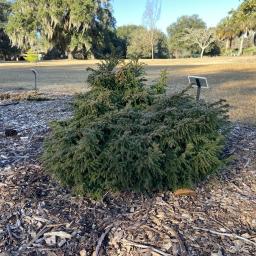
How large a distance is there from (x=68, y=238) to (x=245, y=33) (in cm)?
4733

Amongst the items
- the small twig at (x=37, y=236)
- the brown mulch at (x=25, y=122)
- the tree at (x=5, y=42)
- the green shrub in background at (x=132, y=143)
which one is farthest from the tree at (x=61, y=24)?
the small twig at (x=37, y=236)

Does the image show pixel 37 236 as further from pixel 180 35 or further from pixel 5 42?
pixel 180 35

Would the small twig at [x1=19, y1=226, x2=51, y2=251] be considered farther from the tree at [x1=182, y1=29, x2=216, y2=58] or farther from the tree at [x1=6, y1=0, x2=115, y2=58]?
the tree at [x1=182, y1=29, x2=216, y2=58]

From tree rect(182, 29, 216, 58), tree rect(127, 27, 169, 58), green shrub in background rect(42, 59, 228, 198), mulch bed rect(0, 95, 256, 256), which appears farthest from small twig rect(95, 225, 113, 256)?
tree rect(182, 29, 216, 58)

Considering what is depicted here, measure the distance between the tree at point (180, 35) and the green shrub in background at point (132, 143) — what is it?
60.7 m

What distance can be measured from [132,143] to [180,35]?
6403 cm

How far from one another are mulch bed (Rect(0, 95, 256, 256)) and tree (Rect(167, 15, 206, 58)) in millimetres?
60965

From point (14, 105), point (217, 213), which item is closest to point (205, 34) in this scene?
point (14, 105)

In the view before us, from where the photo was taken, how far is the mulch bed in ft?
7.76

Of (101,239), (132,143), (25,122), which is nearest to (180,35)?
(25,122)

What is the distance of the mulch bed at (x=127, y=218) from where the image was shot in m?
2.37

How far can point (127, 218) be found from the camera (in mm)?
2709

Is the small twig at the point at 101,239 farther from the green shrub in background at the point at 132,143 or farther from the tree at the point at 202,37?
the tree at the point at 202,37

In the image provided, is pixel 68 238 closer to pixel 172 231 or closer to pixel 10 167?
pixel 172 231
